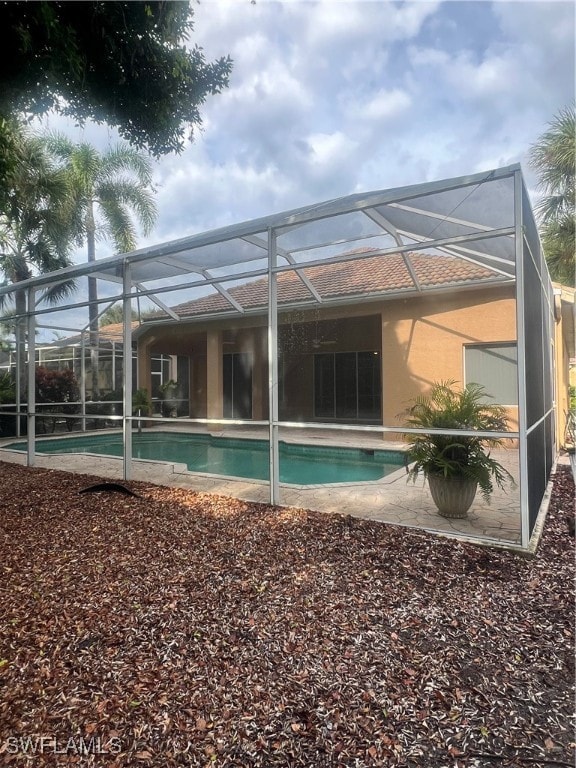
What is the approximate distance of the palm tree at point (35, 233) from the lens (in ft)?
37.6

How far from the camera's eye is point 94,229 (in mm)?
16016

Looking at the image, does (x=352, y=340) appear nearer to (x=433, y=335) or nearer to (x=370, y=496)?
(x=433, y=335)

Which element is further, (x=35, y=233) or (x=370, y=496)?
(x=35, y=233)

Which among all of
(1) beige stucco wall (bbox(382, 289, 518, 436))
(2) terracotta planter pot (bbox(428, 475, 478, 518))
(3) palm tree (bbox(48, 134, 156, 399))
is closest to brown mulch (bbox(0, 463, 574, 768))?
(2) terracotta planter pot (bbox(428, 475, 478, 518))

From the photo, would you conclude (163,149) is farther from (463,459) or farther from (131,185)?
(131,185)

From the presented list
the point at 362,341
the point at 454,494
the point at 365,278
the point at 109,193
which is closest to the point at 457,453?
the point at 454,494

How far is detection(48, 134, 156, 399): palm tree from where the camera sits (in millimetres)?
Answer: 14805

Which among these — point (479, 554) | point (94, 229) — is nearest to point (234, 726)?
point (479, 554)

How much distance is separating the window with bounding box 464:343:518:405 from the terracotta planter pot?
17.1 ft

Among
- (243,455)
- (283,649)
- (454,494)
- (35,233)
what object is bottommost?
(243,455)

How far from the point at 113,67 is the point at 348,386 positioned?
994 centimetres

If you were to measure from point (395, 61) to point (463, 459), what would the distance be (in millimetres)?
6348

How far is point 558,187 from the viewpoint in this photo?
37.1 ft

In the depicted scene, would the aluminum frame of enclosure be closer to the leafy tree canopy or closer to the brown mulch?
the brown mulch
